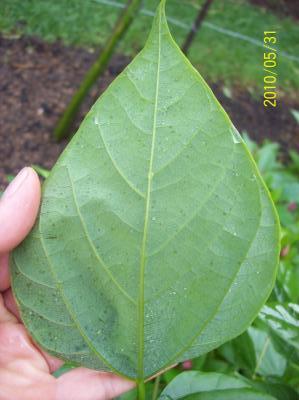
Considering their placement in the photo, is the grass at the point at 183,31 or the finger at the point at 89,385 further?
the grass at the point at 183,31

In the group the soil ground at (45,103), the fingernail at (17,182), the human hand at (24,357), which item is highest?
the fingernail at (17,182)

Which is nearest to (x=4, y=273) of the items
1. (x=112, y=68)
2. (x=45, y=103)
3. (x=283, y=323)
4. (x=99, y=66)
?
(x=283, y=323)

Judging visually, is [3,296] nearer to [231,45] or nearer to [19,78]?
[19,78]

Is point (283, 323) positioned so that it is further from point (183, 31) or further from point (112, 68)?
point (183, 31)

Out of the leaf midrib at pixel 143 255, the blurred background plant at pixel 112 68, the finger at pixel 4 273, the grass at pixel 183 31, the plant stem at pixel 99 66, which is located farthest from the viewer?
the grass at pixel 183 31
